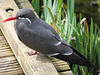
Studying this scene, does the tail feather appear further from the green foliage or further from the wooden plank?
the green foliage

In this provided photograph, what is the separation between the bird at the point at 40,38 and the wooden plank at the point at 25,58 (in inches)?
3.3

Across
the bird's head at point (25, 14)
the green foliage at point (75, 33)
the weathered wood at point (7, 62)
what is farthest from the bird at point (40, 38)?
the green foliage at point (75, 33)

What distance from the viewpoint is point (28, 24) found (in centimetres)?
220

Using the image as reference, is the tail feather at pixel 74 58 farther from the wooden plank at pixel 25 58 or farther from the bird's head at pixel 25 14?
the bird's head at pixel 25 14

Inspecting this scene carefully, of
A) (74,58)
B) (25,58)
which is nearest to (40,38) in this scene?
(25,58)

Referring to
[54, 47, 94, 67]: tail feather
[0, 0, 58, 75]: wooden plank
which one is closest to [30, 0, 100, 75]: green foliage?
[0, 0, 58, 75]: wooden plank

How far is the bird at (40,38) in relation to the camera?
7.14ft

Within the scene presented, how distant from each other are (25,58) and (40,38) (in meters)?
Answer: 0.21

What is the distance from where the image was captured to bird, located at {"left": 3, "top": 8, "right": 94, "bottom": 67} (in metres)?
2.18

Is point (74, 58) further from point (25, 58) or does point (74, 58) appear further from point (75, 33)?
point (75, 33)

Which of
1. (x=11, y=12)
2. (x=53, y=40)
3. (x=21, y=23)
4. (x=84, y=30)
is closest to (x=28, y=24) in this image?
(x=21, y=23)

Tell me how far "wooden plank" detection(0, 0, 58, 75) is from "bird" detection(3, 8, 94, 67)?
8cm

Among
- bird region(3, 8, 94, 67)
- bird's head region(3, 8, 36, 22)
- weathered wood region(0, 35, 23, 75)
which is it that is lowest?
weathered wood region(0, 35, 23, 75)

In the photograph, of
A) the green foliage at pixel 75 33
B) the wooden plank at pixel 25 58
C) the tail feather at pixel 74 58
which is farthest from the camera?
the green foliage at pixel 75 33
